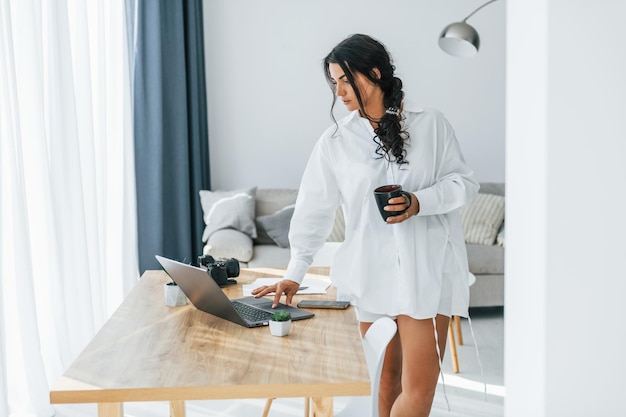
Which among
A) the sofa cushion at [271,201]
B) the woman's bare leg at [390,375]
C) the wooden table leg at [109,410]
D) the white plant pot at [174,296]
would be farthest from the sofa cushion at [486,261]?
the wooden table leg at [109,410]

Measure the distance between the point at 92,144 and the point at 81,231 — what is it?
0.49 metres

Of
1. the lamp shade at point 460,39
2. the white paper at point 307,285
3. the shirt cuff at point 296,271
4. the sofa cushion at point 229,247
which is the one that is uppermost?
the lamp shade at point 460,39

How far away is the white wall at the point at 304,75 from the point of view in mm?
5656

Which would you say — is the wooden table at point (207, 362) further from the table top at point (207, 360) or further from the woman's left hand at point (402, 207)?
the woman's left hand at point (402, 207)

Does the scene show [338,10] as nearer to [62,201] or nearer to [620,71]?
[62,201]

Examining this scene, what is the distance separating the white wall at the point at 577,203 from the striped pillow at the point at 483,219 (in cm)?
359

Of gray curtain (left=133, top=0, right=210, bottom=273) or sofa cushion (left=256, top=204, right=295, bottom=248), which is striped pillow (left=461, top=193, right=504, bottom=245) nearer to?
sofa cushion (left=256, top=204, right=295, bottom=248)

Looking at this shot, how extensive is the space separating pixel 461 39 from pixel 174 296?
3.99ft

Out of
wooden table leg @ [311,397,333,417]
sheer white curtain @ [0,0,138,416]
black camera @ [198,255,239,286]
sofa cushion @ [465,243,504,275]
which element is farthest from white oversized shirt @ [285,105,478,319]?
sofa cushion @ [465,243,504,275]

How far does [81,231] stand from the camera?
3715 mm

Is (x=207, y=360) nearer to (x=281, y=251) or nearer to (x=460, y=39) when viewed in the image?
(x=460, y=39)

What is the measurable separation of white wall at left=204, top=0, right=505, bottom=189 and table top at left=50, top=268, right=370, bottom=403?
367 centimetres

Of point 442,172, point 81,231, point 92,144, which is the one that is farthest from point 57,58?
point 442,172

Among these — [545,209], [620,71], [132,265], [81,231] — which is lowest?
[132,265]
